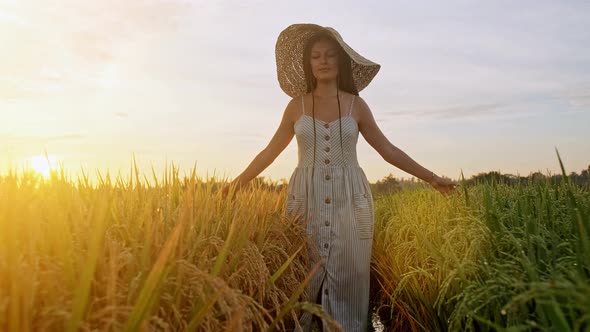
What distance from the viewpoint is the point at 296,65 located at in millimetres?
5000

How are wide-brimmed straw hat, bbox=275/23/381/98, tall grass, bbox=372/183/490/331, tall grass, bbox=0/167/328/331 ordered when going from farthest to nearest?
wide-brimmed straw hat, bbox=275/23/381/98, tall grass, bbox=372/183/490/331, tall grass, bbox=0/167/328/331

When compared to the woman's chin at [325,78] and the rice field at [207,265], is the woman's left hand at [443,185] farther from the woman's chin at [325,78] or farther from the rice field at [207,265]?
the woman's chin at [325,78]

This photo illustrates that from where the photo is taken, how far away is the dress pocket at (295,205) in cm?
430

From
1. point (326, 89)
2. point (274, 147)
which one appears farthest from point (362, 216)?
point (326, 89)

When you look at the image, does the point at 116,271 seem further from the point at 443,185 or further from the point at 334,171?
the point at 443,185

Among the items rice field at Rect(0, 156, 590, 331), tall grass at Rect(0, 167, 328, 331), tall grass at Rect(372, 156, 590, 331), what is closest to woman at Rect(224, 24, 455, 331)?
rice field at Rect(0, 156, 590, 331)

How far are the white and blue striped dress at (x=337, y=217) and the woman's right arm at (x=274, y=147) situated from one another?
0.23 m

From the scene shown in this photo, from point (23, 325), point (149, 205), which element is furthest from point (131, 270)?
point (149, 205)

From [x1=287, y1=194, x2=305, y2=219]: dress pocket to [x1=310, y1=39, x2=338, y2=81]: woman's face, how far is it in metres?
0.91

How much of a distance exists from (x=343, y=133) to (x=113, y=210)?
186 cm

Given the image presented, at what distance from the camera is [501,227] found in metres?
2.98

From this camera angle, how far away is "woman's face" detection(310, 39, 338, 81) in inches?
176


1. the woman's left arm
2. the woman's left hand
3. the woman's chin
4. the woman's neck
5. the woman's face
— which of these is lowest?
the woman's left hand

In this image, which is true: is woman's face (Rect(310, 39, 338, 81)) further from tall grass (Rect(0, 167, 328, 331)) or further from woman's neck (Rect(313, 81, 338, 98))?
tall grass (Rect(0, 167, 328, 331))
